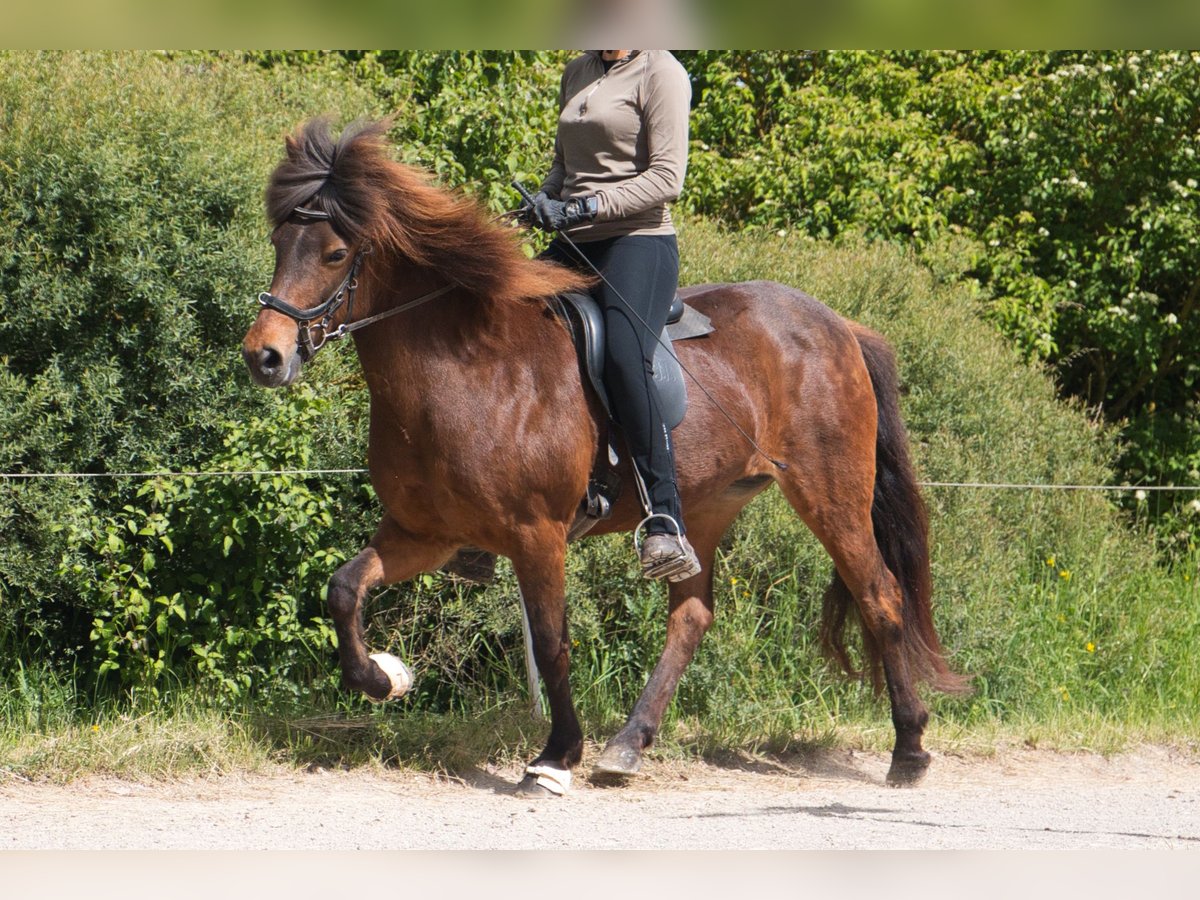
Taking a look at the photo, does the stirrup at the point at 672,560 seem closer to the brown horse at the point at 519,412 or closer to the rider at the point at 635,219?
the rider at the point at 635,219

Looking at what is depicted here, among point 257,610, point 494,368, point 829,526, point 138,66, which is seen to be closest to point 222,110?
point 138,66

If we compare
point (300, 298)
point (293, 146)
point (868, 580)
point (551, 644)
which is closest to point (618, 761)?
point (551, 644)

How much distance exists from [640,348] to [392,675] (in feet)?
5.73

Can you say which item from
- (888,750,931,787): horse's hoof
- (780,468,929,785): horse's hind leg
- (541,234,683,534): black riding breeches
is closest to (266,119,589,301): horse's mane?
(541,234,683,534): black riding breeches

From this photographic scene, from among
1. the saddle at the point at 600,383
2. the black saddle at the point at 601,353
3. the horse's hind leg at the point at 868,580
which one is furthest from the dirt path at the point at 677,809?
the black saddle at the point at 601,353

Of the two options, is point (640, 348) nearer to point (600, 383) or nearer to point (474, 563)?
point (600, 383)

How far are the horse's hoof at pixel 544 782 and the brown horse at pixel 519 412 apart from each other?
0.01 m

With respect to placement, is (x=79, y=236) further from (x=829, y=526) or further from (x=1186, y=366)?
(x=1186, y=366)

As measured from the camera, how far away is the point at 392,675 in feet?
17.7

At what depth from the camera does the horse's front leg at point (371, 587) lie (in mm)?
5285

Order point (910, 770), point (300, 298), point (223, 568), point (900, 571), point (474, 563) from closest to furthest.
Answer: point (300, 298), point (474, 563), point (910, 770), point (900, 571), point (223, 568)

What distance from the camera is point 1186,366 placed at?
11.8 metres

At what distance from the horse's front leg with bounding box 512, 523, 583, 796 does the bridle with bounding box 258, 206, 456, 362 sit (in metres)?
1.12

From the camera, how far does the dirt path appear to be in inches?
180
